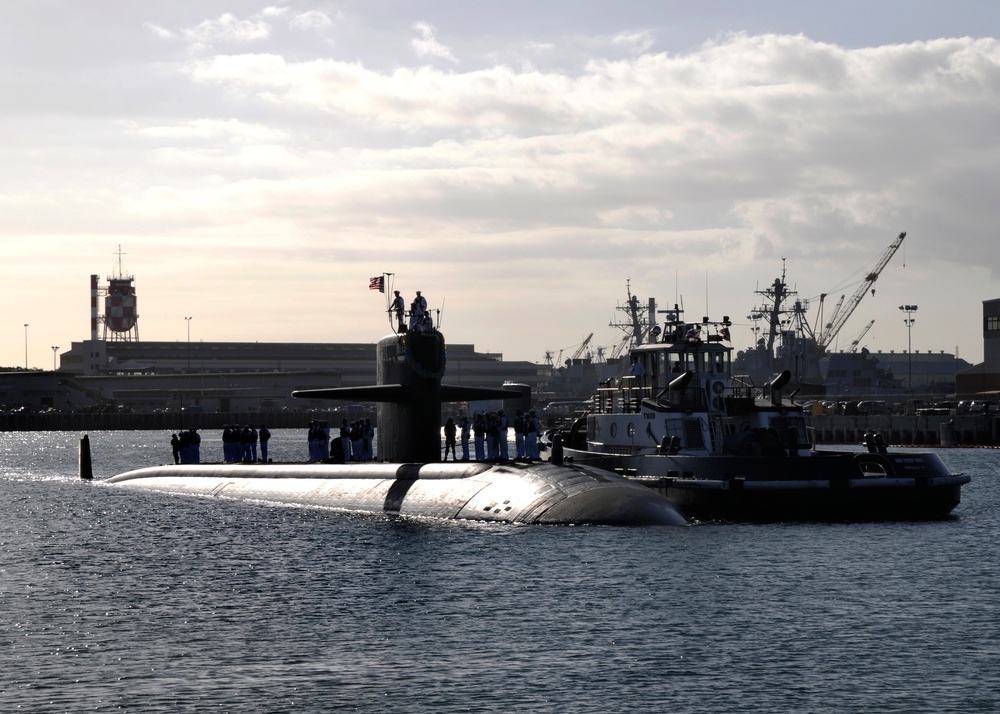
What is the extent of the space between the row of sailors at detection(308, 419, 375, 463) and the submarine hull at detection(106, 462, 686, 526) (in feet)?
11.3

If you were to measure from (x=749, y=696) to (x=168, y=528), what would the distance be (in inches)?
866

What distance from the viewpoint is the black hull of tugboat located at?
3073 centimetres

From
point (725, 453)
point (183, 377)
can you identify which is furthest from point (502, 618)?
point (183, 377)

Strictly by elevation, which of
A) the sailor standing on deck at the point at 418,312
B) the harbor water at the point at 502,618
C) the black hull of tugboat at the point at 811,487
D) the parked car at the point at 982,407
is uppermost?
the sailor standing on deck at the point at 418,312

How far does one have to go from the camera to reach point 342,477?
35594 millimetres

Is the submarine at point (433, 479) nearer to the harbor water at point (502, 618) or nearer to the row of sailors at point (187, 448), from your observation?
the harbor water at point (502, 618)

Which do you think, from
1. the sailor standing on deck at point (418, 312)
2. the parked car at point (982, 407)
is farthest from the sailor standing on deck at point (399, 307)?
the parked car at point (982, 407)

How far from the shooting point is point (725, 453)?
114 ft

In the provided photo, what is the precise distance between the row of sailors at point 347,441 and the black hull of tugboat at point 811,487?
13.4 metres

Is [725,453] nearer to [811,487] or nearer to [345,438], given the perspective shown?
[811,487]

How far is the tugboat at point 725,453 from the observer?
30812 mm

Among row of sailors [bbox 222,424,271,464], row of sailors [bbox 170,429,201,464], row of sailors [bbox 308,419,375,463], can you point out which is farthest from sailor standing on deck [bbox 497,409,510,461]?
row of sailors [bbox 170,429,201,464]

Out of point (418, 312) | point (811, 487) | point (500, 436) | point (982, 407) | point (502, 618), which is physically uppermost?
point (418, 312)

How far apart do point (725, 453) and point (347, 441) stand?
49.3 ft
